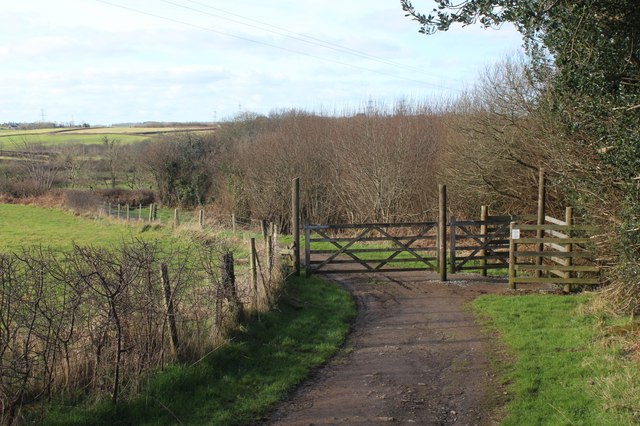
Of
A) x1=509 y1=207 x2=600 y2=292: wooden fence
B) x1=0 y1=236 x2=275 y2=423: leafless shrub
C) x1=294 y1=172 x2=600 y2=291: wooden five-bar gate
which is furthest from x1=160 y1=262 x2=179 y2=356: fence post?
x1=509 y1=207 x2=600 y2=292: wooden fence

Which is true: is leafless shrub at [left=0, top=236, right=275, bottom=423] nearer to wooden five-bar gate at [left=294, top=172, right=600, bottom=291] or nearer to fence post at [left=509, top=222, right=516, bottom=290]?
wooden five-bar gate at [left=294, top=172, right=600, bottom=291]

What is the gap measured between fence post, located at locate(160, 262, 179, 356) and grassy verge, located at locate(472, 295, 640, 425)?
4.52 m

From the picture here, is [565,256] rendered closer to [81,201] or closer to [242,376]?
[242,376]

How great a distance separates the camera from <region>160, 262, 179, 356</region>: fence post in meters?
8.35

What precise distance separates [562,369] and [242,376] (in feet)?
14.9

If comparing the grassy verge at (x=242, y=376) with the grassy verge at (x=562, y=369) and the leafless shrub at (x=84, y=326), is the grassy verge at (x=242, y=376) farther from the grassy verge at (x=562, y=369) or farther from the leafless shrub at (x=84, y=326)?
the grassy verge at (x=562, y=369)

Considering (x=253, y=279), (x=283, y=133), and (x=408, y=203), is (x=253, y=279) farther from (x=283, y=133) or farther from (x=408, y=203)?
(x=283, y=133)

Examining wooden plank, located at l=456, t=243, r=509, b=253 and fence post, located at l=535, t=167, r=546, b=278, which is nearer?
fence post, located at l=535, t=167, r=546, b=278

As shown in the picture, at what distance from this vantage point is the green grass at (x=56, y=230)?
2795 cm

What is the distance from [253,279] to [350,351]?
8.18 ft

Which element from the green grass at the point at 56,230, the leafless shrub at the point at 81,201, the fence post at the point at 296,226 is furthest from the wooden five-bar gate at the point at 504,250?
the leafless shrub at the point at 81,201

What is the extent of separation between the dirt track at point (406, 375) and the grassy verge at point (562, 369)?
1.28 feet

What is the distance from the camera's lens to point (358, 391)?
8.16 m

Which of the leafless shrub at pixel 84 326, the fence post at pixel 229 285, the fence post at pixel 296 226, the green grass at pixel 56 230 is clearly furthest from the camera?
the green grass at pixel 56 230
